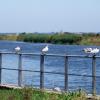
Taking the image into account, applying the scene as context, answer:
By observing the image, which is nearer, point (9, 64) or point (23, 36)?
point (9, 64)

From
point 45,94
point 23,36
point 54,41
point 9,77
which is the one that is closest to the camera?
point 45,94

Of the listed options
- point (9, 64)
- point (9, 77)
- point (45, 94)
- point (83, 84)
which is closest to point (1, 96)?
point (45, 94)

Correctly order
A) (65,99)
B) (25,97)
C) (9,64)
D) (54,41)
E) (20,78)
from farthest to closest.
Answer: (54,41) → (9,64) → (20,78) → (65,99) → (25,97)

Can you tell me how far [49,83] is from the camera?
20938mm

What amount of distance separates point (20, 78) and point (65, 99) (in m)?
4.62

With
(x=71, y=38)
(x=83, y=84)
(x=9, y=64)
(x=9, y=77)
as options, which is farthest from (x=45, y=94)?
(x=71, y=38)

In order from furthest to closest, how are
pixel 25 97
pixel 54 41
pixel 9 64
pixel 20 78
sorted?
pixel 54 41 < pixel 9 64 < pixel 20 78 < pixel 25 97

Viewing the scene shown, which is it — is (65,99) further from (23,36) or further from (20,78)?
(23,36)

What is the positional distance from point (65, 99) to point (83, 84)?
7662 millimetres

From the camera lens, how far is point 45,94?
1346 centimetres

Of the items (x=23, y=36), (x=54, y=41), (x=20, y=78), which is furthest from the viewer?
(x=23, y=36)

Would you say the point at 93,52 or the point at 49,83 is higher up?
the point at 93,52

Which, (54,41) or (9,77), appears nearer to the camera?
(9,77)

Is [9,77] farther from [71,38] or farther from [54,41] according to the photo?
[54,41]
